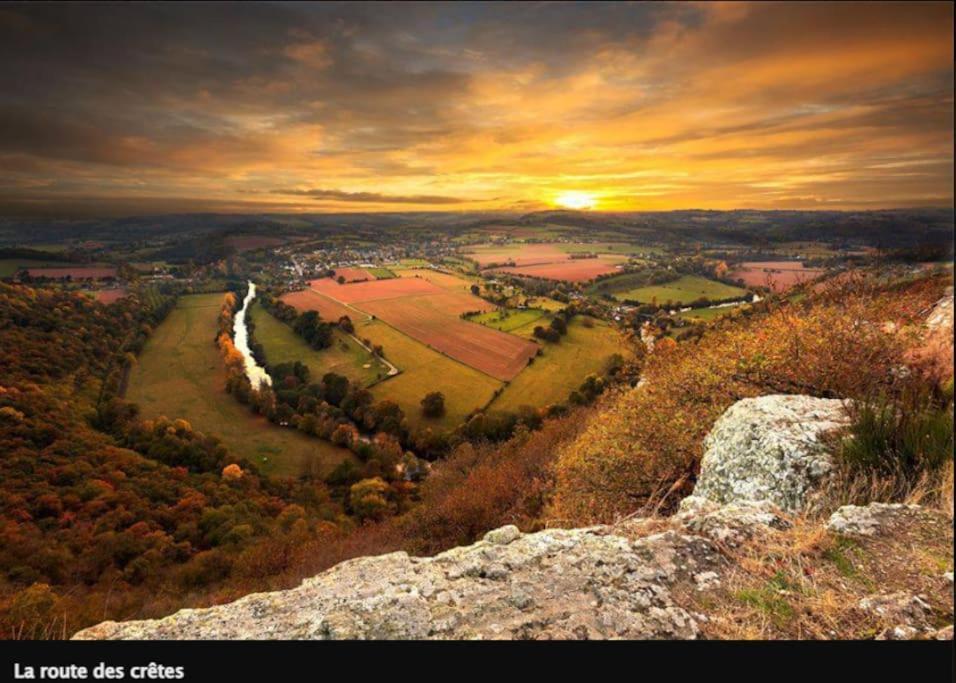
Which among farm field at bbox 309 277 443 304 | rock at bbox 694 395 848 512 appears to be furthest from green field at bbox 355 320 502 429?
rock at bbox 694 395 848 512

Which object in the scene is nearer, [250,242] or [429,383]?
[429,383]

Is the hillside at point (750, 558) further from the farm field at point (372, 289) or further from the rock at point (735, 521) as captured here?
the farm field at point (372, 289)

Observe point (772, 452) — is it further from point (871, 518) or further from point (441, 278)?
point (441, 278)

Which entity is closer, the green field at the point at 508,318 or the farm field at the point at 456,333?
the farm field at the point at 456,333

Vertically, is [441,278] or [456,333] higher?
[441,278]

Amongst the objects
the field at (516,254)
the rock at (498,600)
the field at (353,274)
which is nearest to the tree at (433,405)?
the rock at (498,600)

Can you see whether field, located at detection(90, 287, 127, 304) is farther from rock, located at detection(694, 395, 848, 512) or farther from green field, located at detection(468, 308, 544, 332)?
rock, located at detection(694, 395, 848, 512)

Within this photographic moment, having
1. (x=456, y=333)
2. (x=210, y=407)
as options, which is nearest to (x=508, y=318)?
(x=456, y=333)
